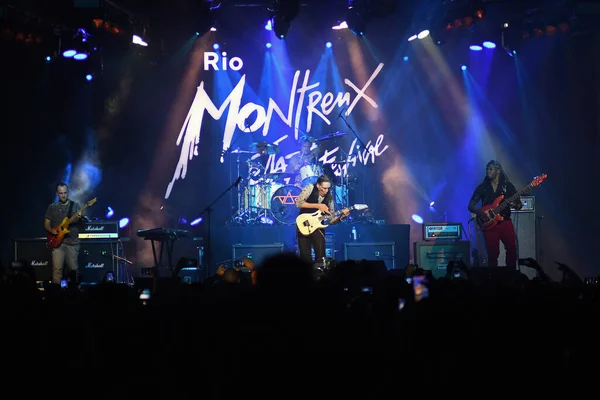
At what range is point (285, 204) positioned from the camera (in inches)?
672

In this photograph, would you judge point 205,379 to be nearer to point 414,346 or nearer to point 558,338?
point 414,346

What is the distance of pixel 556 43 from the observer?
57.3ft

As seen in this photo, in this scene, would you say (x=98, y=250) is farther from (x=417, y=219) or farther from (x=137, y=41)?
(x=417, y=219)

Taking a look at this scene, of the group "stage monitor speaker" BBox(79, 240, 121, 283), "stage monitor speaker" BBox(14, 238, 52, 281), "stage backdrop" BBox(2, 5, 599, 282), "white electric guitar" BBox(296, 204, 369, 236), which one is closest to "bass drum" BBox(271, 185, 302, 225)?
"stage backdrop" BBox(2, 5, 599, 282)

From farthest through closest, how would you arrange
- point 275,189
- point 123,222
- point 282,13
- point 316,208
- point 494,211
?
1. point 123,222
2. point 275,189
3. point 282,13
4. point 494,211
5. point 316,208

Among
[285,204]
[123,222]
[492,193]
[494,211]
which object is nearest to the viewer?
[494,211]

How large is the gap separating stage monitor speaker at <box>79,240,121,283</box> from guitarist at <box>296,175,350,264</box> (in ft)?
15.5

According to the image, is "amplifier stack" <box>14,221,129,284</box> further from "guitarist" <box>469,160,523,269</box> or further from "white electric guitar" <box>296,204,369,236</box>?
"guitarist" <box>469,160,523,269</box>

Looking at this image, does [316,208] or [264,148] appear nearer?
[316,208]

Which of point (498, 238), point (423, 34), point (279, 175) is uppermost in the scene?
point (423, 34)

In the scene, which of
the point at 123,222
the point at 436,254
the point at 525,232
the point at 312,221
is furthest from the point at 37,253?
the point at 525,232

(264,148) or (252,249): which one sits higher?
(264,148)

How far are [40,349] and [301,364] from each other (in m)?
2.10

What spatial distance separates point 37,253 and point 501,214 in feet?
30.5
